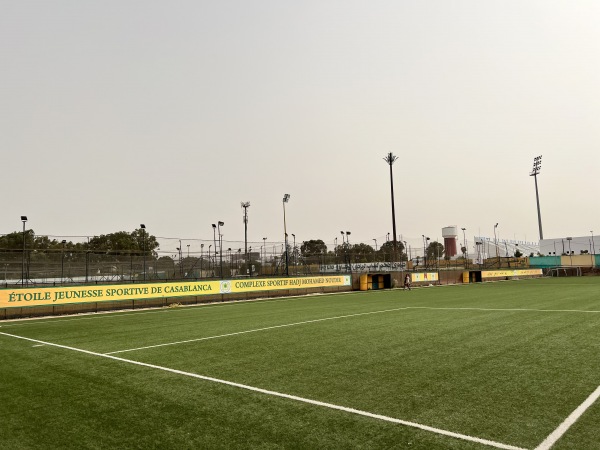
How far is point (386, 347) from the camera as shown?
9227 mm

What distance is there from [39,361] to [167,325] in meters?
5.83

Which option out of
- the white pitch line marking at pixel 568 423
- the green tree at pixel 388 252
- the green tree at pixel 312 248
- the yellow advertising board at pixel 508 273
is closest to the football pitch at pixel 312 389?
the white pitch line marking at pixel 568 423

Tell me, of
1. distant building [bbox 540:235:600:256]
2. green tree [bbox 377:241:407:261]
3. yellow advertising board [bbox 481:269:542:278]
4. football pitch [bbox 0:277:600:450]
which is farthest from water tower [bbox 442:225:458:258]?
football pitch [bbox 0:277:600:450]

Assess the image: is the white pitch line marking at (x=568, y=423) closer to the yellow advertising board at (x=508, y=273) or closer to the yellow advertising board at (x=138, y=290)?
the yellow advertising board at (x=138, y=290)

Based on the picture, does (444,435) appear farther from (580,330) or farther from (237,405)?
(580,330)

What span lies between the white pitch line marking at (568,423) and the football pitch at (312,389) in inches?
1.0

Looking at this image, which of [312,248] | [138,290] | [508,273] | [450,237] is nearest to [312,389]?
[138,290]

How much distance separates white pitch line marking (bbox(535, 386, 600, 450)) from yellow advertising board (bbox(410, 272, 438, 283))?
116 ft

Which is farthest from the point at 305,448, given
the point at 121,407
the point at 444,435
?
the point at 121,407

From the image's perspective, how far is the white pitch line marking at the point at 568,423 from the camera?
13.4 feet

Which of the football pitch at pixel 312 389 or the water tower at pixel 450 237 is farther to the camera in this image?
the water tower at pixel 450 237

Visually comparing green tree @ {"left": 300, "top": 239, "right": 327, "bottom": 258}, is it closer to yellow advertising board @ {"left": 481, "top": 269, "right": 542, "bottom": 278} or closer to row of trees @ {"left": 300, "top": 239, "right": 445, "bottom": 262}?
row of trees @ {"left": 300, "top": 239, "right": 445, "bottom": 262}

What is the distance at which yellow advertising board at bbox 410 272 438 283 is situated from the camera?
4065cm

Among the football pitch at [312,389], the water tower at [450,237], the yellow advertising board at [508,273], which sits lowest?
the yellow advertising board at [508,273]
